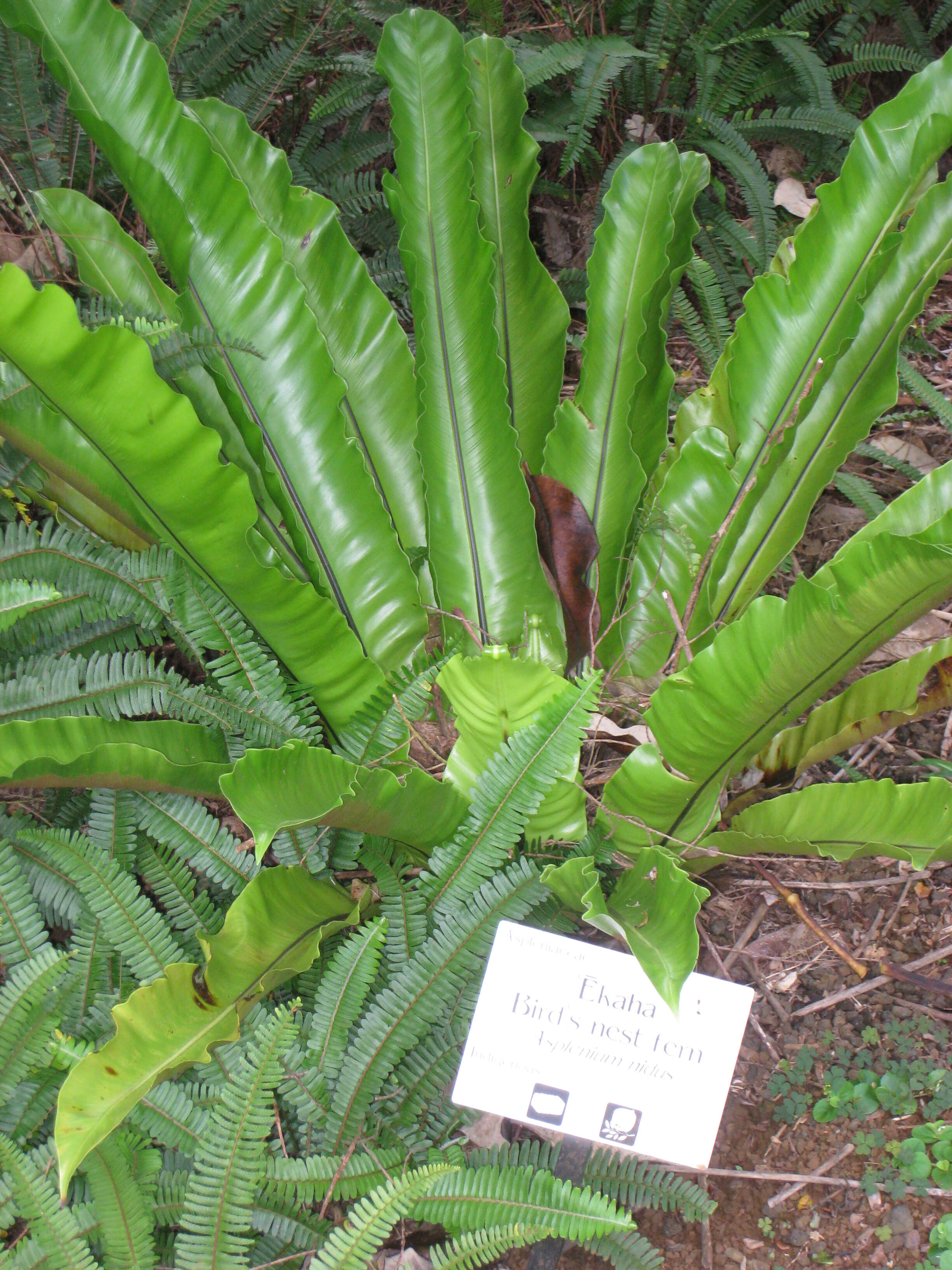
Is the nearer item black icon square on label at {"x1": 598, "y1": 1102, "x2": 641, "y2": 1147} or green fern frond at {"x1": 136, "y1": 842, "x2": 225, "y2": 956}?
black icon square on label at {"x1": 598, "y1": 1102, "x2": 641, "y2": 1147}

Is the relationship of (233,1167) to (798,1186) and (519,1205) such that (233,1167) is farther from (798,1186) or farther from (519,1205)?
(798,1186)

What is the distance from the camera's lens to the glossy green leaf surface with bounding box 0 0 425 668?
1.18 meters

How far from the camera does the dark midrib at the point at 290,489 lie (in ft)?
4.10

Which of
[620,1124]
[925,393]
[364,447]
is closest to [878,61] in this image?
[925,393]

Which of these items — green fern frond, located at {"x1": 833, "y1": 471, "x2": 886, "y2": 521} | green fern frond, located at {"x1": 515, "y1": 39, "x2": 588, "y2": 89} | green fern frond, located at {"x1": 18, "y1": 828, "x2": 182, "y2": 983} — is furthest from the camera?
green fern frond, located at {"x1": 515, "y1": 39, "x2": 588, "y2": 89}

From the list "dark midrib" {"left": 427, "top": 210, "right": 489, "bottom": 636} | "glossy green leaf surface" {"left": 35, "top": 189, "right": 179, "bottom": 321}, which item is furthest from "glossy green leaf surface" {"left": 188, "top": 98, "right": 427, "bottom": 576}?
→ "glossy green leaf surface" {"left": 35, "top": 189, "right": 179, "bottom": 321}

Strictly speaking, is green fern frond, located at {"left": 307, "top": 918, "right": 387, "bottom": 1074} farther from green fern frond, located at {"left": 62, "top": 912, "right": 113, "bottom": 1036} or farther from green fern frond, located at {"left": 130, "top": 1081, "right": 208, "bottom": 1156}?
green fern frond, located at {"left": 62, "top": 912, "right": 113, "bottom": 1036}

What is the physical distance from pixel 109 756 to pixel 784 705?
32.2 inches

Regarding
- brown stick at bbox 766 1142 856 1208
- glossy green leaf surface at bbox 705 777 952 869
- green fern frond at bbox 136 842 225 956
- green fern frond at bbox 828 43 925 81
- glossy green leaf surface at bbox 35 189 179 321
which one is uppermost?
green fern frond at bbox 828 43 925 81

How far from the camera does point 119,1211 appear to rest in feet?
3.19

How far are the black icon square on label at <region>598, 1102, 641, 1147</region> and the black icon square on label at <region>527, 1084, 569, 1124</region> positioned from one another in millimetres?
50

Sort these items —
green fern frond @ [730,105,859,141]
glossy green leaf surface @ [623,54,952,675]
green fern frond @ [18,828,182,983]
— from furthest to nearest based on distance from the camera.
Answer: green fern frond @ [730,105,859,141] < glossy green leaf surface @ [623,54,952,675] < green fern frond @ [18,828,182,983]

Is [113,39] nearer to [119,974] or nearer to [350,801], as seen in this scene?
[350,801]

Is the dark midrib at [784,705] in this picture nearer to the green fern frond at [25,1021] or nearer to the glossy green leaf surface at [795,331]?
the glossy green leaf surface at [795,331]
